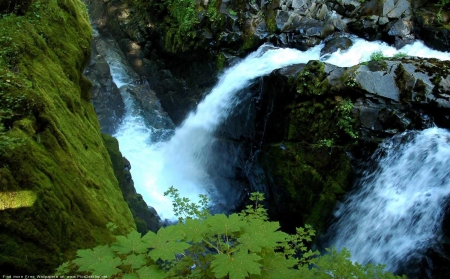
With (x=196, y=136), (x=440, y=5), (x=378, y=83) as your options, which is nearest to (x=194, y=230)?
(x=378, y=83)

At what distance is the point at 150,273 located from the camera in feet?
5.77

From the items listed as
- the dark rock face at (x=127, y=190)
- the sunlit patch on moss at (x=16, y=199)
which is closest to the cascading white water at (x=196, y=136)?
the dark rock face at (x=127, y=190)

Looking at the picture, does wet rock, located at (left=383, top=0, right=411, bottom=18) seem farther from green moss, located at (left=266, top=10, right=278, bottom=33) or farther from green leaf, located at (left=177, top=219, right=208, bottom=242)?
green leaf, located at (left=177, top=219, right=208, bottom=242)

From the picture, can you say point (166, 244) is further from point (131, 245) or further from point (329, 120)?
point (329, 120)

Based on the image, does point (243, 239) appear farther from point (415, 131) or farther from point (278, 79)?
point (278, 79)

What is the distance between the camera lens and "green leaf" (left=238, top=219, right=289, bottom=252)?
1.85m

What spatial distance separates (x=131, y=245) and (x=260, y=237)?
787 mm

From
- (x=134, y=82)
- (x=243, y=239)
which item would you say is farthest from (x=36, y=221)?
(x=134, y=82)

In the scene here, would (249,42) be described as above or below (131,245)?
below

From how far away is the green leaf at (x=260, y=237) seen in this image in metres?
1.85

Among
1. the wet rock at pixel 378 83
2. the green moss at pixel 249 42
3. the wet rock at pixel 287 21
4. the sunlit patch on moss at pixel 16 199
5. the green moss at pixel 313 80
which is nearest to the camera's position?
the sunlit patch on moss at pixel 16 199

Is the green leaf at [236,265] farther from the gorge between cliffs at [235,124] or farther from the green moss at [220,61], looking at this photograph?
the green moss at [220,61]

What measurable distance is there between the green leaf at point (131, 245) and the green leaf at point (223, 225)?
1.41ft

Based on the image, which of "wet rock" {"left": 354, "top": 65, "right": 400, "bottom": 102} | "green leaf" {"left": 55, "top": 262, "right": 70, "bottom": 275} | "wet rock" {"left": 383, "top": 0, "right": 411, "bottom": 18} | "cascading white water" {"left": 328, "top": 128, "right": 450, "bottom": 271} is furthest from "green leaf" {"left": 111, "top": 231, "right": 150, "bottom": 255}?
"wet rock" {"left": 383, "top": 0, "right": 411, "bottom": 18}
